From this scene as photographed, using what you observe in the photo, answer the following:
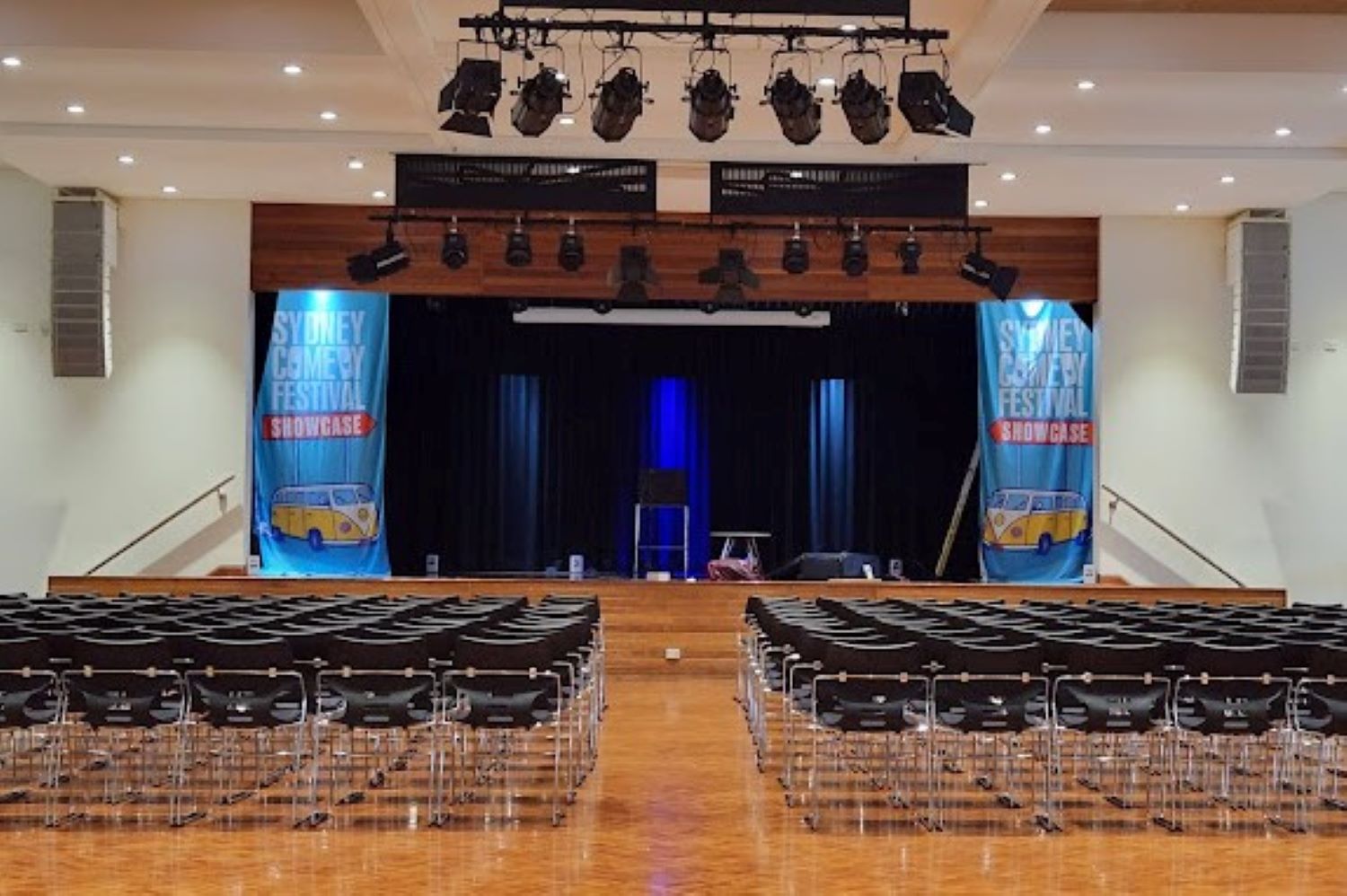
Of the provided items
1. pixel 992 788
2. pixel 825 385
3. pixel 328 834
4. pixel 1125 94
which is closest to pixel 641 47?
pixel 1125 94

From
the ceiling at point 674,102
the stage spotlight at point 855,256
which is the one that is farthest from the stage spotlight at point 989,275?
the stage spotlight at point 855,256

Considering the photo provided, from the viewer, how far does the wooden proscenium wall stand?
71.2 ft

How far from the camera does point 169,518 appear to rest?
21047 mm

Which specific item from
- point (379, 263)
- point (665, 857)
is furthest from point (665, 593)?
point (665, 857)

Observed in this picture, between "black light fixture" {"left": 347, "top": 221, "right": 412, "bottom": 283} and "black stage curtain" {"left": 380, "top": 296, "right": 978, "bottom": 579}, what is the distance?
4734 mm

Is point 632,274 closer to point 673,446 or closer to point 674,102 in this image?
point 674,102

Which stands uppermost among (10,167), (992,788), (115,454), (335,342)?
(10,167)

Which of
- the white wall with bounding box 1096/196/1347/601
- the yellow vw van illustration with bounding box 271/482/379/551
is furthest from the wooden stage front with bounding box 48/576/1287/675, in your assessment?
the yellow vw van illustration with bounding box 271/482/379/551

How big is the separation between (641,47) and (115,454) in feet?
31.0

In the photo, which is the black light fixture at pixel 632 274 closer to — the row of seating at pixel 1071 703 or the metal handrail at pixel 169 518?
the metal handrail at pixel 169 518

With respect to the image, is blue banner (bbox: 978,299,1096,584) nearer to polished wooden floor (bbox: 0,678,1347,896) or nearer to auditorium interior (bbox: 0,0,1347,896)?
auditorium interior (bbox: 0,0,1347,896)

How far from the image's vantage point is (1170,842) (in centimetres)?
877

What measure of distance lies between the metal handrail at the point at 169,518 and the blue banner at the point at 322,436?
33.2 inches

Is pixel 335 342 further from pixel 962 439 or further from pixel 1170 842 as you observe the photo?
pixel 1170 842
